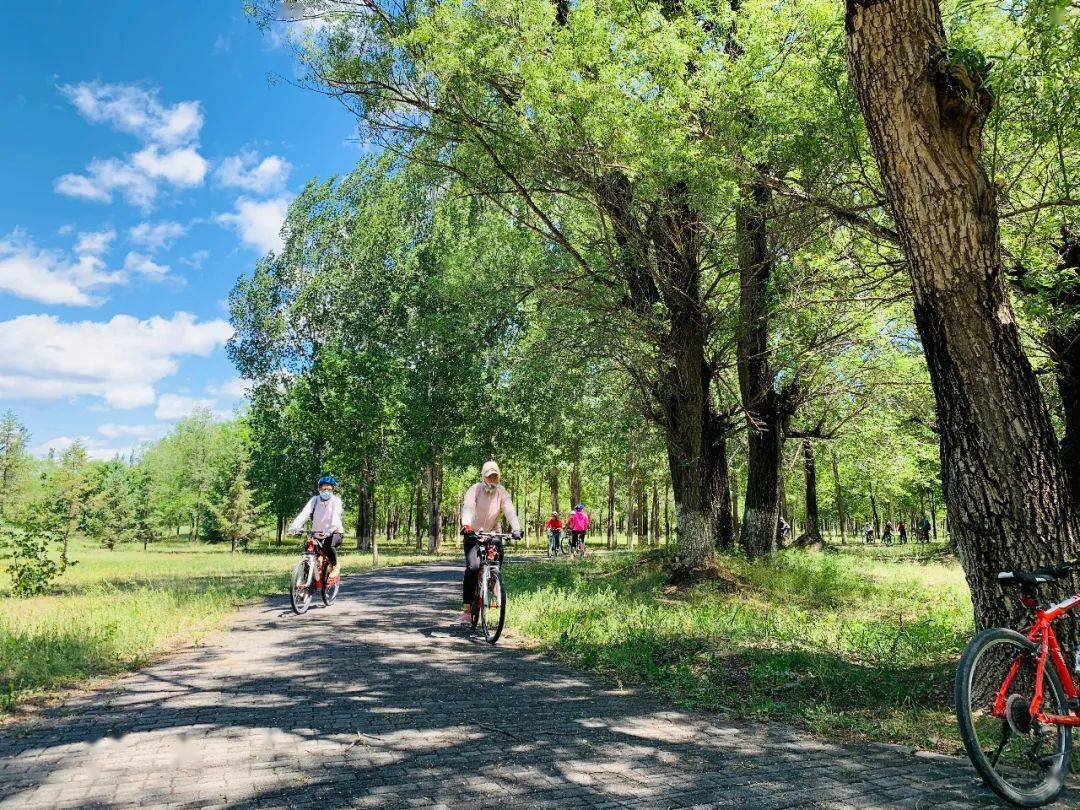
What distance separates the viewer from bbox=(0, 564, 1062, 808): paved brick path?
11.8ft

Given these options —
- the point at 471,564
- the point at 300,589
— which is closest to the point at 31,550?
the point at 300,589

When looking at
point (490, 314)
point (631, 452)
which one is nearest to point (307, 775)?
point (490, 314)

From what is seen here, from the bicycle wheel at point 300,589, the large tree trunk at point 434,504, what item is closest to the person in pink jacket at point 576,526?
the large tree trunk at point 434,504

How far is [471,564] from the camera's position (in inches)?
353

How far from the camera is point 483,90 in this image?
34.8ft

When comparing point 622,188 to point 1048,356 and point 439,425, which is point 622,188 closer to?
point 1048,356

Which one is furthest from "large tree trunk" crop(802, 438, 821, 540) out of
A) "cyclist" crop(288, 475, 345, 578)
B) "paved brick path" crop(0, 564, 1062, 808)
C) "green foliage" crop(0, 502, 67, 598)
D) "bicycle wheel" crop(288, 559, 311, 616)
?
"green foliage" crop(0, 502, 67, 598)

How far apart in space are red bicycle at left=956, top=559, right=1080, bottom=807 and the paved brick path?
0.56 feet

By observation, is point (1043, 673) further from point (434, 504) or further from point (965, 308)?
point (434, 504)

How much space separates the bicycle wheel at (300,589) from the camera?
10570 mm

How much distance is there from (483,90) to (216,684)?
8608 millimetres

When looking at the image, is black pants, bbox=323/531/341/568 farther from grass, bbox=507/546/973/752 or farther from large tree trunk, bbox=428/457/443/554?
large tree trunk, bbox=428/457/443/554

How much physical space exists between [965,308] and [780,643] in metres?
4.35

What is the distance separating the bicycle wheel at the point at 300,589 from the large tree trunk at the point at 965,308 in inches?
343
